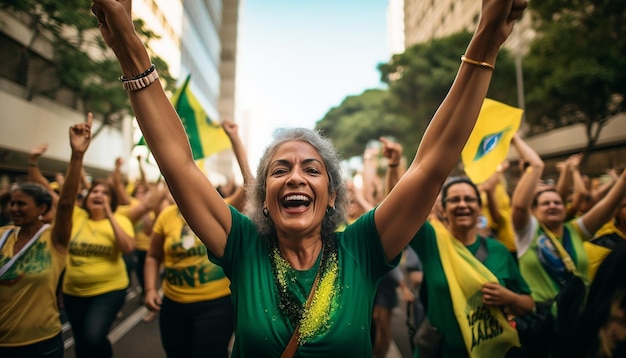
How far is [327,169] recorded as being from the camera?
179 centimetres

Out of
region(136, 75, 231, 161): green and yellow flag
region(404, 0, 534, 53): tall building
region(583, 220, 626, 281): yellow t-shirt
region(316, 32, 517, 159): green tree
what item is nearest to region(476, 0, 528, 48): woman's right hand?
region(583, 220, 626, 281): yellow t-shirt

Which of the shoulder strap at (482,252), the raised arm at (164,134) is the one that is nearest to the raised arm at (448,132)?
the raised arm at (164,134)

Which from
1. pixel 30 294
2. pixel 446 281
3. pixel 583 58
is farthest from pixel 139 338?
pixel 583 58

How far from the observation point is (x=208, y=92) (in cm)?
4303

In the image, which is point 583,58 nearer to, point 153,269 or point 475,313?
point 475,313

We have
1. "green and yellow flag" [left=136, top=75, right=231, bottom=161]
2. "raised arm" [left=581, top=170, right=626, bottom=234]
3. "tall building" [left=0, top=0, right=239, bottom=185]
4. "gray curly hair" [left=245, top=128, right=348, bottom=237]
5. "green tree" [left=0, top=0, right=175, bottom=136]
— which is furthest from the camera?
"tall building" [left=0, top=0, right=239, bottom=185]

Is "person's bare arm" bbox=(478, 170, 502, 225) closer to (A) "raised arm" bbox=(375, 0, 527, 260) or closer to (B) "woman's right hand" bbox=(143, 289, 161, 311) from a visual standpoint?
(A) "raised arm" bbox=(375, 0, 527, 260)

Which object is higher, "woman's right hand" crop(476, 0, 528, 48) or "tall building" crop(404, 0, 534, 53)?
"tall building" crop(404, 0, 534, 53)

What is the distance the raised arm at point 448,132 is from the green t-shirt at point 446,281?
113cm

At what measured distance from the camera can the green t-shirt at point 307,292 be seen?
4.66ft

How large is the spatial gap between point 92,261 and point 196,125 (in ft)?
5.76

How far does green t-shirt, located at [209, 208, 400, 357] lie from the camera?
1.42 metres

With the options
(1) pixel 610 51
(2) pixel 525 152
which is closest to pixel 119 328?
(2) pixel 525 152

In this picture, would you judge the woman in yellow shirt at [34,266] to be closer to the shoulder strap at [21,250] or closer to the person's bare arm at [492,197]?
the shoulder strap at [21,250]
